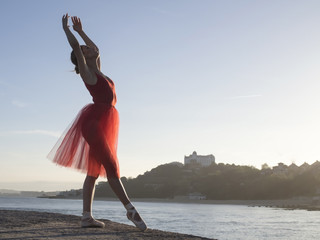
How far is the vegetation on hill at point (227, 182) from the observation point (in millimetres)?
102400

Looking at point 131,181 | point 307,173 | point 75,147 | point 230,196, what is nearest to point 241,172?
point 230,196

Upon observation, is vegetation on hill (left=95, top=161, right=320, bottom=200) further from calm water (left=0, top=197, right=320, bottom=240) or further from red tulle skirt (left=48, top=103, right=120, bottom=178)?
red tulle skirt (left=48, top=103, right=120, bottom=178)

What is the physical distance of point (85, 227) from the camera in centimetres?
441

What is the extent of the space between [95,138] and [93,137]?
0.02m

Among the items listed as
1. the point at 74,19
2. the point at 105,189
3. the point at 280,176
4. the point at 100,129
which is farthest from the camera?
the point at 105,189

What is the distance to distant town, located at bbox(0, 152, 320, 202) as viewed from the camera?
10209 cm

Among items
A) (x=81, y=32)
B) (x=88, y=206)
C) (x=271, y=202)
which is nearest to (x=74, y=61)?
(x=81, y=32)

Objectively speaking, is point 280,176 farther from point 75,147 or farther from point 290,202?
point 75,147

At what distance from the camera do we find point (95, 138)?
169 inches

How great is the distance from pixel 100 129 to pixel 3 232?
1.32 metres

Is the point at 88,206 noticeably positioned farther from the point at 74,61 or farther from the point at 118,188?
the point at 74,61

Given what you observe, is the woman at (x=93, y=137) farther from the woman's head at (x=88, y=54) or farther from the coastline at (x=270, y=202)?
the coastline at (x=270, y=202)

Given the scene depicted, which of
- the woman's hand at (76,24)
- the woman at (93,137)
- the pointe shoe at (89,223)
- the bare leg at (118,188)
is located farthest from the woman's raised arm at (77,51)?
the pointe shoe at (89,223)

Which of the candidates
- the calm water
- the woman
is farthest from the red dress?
the calm water
